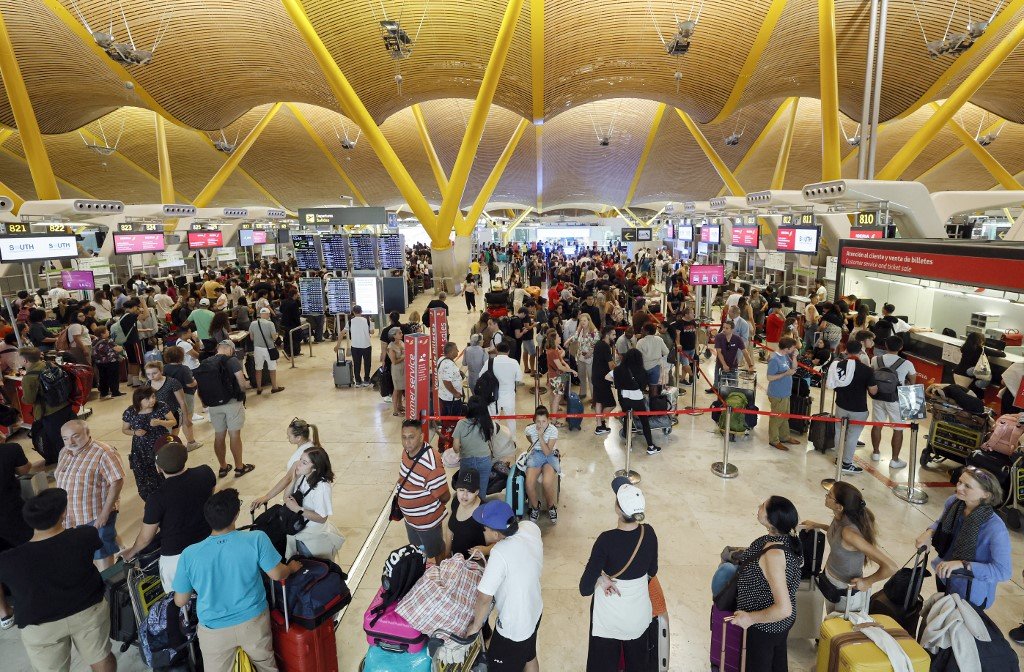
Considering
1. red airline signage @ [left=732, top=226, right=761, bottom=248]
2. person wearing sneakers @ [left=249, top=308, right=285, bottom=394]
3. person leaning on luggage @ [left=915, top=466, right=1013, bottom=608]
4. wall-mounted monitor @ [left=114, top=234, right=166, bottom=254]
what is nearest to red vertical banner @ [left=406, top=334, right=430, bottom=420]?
person wearing sneakers @ [left=249, top=308, right=285, bottom=394]

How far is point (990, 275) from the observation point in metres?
7.58

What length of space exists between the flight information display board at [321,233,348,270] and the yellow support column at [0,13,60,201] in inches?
436

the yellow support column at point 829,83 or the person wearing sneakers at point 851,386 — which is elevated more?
the yellow support column at point 829,83

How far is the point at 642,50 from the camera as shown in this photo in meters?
17.3

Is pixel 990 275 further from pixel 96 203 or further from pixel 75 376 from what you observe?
pixel 96 203

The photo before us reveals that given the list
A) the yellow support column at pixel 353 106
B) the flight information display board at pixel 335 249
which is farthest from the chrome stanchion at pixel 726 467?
the yellow support column at pixel 353 106

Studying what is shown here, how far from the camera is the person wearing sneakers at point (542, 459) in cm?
518

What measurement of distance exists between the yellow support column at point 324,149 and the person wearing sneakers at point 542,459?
32546 mm

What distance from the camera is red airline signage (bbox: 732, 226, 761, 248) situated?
17.8 meters

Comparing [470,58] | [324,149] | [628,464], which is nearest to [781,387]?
[628,464]

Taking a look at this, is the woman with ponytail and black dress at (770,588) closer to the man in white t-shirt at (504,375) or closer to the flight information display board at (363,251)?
the man in white t-shirt at (504,375)

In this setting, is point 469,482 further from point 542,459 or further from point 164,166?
point 164,166

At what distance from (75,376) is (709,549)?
755 cm

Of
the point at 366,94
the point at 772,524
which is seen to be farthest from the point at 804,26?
the point at 772,524
